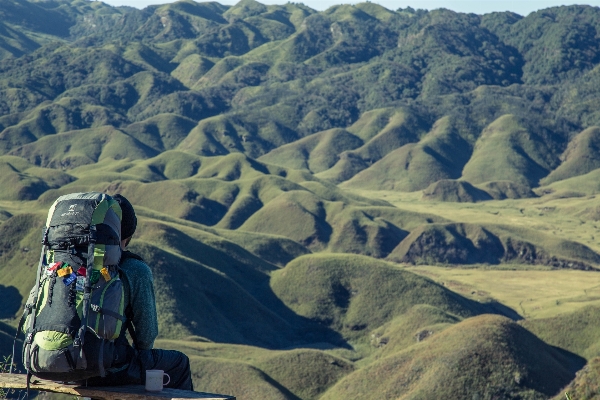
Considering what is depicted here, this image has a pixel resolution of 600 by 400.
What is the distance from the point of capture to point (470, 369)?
25109 mm

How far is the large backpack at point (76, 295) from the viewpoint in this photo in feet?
16.1

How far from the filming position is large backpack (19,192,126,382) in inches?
193

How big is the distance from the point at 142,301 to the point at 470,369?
20.8 meters

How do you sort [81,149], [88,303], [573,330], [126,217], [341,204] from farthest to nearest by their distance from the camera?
1. [81,149]
2. [341,204]
3. [573,330]
4. [126,217]
5. [88,303]

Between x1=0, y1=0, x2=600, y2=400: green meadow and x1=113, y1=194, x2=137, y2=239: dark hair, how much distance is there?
17.0 meters

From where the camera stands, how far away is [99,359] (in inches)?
195

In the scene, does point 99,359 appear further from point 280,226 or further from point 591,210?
point 591,210

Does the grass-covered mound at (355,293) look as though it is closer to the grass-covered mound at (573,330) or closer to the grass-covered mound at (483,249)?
the grass-covered mound at (573,330)

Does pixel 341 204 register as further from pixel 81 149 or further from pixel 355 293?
pixel 81 149

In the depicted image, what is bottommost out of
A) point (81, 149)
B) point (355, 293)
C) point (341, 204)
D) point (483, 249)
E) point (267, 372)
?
point (81, 149)

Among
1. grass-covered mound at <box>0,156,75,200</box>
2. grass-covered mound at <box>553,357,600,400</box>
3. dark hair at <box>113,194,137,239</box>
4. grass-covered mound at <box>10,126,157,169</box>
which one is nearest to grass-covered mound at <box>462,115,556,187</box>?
grass-covered mound at <box>10,126,157,169</box>

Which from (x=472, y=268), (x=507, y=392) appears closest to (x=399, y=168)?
(x=472, y=268)

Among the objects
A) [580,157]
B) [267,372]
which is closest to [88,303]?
[267,372]

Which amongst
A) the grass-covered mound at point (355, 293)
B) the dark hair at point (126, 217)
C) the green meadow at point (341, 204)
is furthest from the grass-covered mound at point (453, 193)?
the dark hair at point (126, 217)
